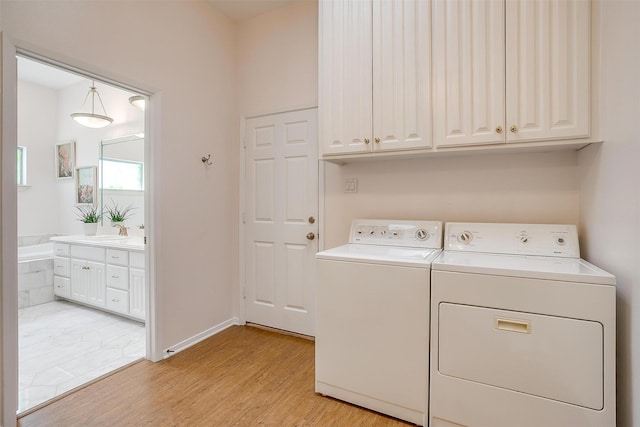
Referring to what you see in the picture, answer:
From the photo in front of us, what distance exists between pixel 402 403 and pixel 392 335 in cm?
36

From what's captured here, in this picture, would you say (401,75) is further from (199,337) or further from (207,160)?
(199,337)

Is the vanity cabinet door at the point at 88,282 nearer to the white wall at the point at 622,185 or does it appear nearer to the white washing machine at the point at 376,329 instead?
the white washing machine at the point at 376,329

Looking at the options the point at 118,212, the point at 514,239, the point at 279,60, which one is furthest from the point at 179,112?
the point at 514,239

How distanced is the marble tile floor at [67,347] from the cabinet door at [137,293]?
15 cm

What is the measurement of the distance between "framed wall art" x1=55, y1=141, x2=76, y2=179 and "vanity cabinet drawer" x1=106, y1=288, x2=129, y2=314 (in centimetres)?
213

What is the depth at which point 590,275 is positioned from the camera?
4.19ft

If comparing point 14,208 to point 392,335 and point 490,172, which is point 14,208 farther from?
point 490,172

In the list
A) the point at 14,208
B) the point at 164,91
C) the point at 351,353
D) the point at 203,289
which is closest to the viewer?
the point at 14,208

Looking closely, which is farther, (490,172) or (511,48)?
(490,172)

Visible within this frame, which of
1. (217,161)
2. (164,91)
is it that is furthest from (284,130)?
(164,91)

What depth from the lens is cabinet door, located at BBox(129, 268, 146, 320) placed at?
294 cm

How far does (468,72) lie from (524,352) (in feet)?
4.80

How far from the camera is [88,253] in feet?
11.0

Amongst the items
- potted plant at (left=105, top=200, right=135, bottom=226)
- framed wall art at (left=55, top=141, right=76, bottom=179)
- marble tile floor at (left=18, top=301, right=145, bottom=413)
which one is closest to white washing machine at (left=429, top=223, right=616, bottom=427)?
marble tile floor at (left=18, top=301, right=145, bottom=413)
